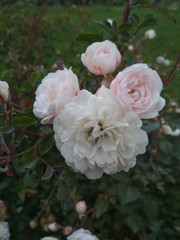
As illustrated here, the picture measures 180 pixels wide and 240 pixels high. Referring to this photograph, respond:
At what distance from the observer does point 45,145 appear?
0.99 metres

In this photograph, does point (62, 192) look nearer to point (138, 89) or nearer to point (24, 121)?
point (24, 121)

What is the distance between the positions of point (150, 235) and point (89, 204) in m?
0.30

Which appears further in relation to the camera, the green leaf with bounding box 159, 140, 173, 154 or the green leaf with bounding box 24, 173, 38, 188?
the green leaf with bounding box 159, 140, 173, 154

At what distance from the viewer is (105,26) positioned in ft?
4.33

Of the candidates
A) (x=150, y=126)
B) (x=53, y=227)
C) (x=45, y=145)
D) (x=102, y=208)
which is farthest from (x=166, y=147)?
(x=45, y=145)

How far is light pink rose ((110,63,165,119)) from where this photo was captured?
0.81 meters

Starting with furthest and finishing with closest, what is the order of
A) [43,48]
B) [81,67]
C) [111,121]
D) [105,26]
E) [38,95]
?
[43,48] → [105,26] → [81,67] → [38,95] → [111,121]

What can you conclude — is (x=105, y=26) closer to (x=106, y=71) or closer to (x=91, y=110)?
(x=106, y=71)

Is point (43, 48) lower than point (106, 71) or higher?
lower

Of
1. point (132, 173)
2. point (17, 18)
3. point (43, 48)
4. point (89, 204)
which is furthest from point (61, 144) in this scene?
point (17, 18)

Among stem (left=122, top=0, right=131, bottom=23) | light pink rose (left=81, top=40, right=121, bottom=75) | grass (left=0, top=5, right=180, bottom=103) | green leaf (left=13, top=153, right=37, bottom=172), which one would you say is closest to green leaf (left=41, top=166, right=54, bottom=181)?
green leaf (left=13, top=153, right=37, bottom=172)

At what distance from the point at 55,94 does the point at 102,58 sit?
13 cm

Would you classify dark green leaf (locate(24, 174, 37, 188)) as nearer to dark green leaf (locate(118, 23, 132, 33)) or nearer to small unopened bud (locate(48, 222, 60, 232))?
small unopened bud (locate(48, 222, 60, 232))

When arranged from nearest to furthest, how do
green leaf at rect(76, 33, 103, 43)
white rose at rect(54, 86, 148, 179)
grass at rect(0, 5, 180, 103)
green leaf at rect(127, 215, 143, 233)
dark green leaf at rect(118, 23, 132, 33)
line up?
1. white rose at rect(54, 86, 148, 179)
2. green leaf at rect(76, 33, 103, 43)
3. dark green leaf at rect(118, 23, 132, 33)
4. green leaf at rect(127, 215, 143, 233)
5. grass at rect(0, 5, 180, 103)
